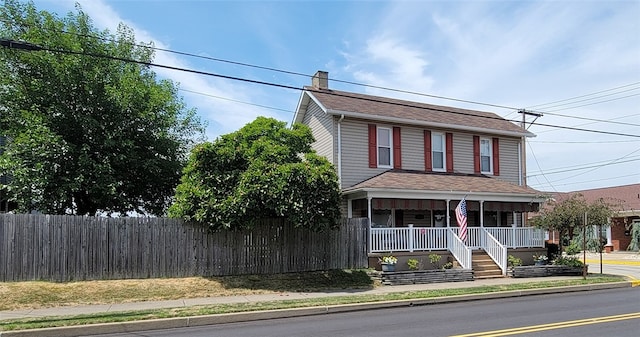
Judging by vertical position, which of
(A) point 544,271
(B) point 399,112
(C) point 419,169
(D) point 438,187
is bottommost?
(A) point 544,271

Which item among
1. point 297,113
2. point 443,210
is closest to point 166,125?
point 297,113

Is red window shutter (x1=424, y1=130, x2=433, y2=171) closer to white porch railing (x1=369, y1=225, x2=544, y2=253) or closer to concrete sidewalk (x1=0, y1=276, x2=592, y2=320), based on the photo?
white porch railing (x1=369, y1=225, x2=544, y2=253)

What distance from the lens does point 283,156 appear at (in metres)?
15.7

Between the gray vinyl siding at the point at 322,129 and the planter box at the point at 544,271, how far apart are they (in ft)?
26.4

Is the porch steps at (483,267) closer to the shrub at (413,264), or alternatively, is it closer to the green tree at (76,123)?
the shrub at (413,264)

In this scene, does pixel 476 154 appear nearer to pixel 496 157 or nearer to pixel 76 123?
pixel 496 157

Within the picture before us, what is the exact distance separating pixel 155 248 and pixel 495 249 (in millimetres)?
12510

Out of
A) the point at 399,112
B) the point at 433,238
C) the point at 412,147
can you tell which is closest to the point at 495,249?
the point at 433,238

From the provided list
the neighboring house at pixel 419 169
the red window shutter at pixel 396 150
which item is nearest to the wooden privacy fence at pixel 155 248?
the neighboring house at pixel 419 169

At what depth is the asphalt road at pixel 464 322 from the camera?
351 inches

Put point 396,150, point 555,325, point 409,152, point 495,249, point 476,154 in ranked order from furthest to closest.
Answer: point 476,154 → point 409,152 → point 396,150 → point 495,249 → point 555,325

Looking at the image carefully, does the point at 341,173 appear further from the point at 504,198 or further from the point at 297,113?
the point at 504,198

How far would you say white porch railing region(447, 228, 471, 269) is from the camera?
18.2 metres

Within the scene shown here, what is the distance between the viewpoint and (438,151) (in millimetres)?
22703
